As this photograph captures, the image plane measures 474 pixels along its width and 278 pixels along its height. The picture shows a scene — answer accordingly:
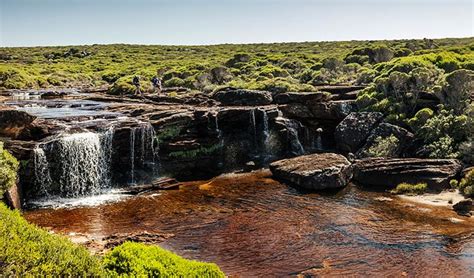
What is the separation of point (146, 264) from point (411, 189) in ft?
73.5

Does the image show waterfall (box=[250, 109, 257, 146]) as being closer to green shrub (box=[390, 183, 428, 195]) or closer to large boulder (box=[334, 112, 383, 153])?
large boulder (box=[334, 112, 383, 153])

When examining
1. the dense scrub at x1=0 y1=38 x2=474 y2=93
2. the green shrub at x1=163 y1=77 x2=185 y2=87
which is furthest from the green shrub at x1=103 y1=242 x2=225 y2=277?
the green shrub at x1=163 y1=77 x2=185 y2=87

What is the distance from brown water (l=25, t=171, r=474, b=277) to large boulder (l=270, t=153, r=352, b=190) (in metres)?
1.00

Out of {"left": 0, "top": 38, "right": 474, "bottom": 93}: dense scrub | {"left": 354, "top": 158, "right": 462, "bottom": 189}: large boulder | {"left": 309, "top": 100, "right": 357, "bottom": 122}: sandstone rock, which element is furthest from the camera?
{"left": 0, "top": 38, "right": 474, "bottom": 93}: dense scrub

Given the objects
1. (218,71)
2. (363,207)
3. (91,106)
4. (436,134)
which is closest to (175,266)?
(363,207)

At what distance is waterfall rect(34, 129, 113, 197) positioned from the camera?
99.1 ft

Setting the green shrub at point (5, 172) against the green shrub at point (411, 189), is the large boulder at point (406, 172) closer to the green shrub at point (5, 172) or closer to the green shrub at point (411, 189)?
the green shrub at point (411, 189)

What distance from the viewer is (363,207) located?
2680cm

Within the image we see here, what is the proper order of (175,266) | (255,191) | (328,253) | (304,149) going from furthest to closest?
(304,149)
(255,191)
(328,253)
(175,266)

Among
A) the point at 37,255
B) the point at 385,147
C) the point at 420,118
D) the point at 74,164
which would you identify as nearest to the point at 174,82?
the point at 74,164

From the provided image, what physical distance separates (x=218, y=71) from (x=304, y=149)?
3503 centimetres

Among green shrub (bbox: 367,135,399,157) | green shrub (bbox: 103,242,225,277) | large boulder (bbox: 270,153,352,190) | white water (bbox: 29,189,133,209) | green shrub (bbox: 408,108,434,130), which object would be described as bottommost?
white water (bbox: 29,189,133,209)

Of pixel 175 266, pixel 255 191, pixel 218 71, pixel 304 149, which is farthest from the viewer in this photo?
pixel 218 71

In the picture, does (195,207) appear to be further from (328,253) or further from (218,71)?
(218,71)
